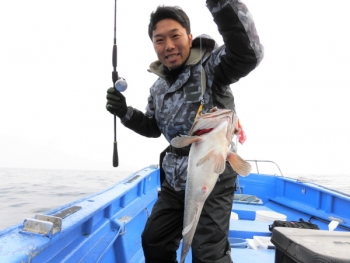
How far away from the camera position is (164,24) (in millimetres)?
2371

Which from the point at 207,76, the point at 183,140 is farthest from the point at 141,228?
the point at 183,140

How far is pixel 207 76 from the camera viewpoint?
2285mm

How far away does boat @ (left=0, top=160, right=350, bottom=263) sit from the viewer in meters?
1.70

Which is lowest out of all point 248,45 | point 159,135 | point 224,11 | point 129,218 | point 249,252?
point 249,252

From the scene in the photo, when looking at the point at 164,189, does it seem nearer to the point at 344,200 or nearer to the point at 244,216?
the point at 244,216

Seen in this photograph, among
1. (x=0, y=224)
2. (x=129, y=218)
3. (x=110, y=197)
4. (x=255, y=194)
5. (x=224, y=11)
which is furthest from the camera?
(x=255, y=194)

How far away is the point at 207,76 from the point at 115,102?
3.04 feet

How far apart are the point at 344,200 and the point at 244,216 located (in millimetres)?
1690

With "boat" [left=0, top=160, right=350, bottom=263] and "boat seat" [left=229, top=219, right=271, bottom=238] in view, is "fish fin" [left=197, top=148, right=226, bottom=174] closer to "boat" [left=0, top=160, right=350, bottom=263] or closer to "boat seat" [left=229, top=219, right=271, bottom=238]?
"boat" [left=0, top=160, right=350, bottom=263]

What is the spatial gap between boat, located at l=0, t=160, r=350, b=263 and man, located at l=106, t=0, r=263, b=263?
42 cm

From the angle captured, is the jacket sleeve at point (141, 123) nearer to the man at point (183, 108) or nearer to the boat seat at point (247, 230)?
the man at point (183, 108)

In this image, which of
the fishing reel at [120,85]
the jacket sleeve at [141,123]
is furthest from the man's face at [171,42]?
the jacket sleeve at [141,123]

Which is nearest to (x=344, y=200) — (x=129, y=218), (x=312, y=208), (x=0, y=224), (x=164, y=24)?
(x=312, y=208)

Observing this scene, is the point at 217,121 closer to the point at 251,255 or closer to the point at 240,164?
the point at 240,164
